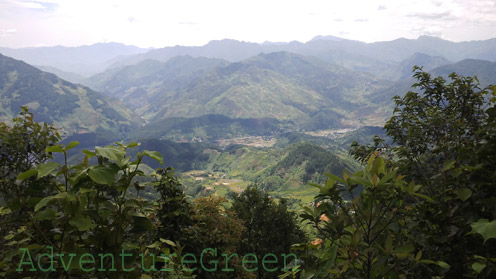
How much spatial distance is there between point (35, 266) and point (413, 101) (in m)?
12.9

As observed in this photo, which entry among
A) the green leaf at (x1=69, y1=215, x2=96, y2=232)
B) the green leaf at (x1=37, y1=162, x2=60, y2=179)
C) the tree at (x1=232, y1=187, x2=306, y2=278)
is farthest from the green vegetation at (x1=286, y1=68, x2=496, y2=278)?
the tree at (x1=232, y1=187, x2=306, y2=278)

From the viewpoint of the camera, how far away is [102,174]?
1903mm

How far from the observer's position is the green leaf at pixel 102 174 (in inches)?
72.7

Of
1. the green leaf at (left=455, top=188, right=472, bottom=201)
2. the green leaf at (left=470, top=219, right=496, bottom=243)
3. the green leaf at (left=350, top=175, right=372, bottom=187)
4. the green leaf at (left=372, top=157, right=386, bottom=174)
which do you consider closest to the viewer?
the green leaf at (left=470, top=219, right=496, bottom=243)

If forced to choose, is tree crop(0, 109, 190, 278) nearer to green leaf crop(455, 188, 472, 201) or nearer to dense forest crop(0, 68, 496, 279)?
dense forest crop(0, 68, 496, 279)

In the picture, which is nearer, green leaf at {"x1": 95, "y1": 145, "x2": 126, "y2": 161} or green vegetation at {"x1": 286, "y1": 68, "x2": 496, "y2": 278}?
green leaf at {"x1": 95, "y1": 145, "x2": 126, "y2": 161}

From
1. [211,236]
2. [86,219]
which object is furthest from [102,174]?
[211,236]

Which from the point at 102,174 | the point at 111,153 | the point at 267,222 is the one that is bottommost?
the point at 267,222

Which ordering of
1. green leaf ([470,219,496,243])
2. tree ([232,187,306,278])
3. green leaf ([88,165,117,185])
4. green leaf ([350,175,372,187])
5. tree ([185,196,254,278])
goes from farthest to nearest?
1. tree ([232,187,306,278])
2. tree ([185,196,254,278])
3. green leaf ([350,175,372,187])
4. green leaf ([470,219,496,243])
5. green leaf ([88,165,117,185])

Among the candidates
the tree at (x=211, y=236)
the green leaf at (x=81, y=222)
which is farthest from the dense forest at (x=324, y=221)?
the tree at (x=211, y=236)

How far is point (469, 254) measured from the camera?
8.61ft

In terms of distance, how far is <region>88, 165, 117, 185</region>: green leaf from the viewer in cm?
185

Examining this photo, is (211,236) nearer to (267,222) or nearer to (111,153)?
(111,153)

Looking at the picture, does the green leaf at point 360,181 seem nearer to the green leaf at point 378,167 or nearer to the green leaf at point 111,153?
the green leaf at point 378,167
